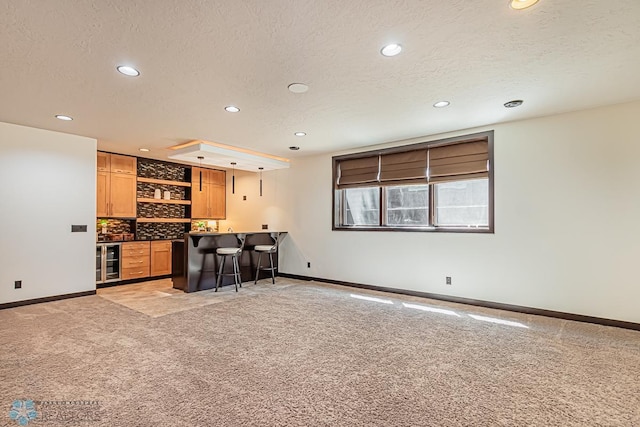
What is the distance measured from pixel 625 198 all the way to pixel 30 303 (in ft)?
25.2

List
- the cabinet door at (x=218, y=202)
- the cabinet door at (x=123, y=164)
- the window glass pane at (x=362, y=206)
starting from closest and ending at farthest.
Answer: the window glass pane at (x=362, y=206) < the cabinet door at (x=123, y=164) < the cabinet door at (x=218, y=202)

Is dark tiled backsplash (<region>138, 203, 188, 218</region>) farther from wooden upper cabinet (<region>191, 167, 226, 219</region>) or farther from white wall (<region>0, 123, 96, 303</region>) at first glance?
white wall (<region>0, 123, 96, 303</region>)

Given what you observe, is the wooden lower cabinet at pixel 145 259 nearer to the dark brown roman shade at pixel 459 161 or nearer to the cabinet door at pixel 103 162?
the cabinet door at pixel 103 162

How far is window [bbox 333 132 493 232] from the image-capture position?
15.0 ft

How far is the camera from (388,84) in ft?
10.1

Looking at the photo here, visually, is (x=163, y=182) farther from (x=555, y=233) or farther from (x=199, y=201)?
(x=555, y=233)

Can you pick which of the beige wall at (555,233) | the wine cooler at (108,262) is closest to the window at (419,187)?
the beige wall at (555,233)

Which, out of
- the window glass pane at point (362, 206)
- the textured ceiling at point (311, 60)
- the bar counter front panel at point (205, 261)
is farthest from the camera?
the window glass pane at point (362, 206)

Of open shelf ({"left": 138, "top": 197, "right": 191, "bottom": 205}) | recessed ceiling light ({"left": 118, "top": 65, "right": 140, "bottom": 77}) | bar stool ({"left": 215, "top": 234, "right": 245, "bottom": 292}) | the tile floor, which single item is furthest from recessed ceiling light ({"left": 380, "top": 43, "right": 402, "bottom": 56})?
open shelf ({"left": 138, "top": 197, "right": 191, "bottom": 205})

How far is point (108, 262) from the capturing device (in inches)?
231

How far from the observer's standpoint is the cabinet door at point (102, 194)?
19.3 ft

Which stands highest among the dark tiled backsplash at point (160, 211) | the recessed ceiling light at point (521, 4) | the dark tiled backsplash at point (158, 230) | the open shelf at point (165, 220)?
the recessed ceiling light at point (521, 4)

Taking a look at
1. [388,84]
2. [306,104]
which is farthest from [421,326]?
[306,104]

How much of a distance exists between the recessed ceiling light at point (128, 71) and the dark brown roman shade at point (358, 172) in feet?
12.3
